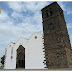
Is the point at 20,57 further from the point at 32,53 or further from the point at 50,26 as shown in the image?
the point at 50,26

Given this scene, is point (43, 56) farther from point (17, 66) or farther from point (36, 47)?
point (17, 66)

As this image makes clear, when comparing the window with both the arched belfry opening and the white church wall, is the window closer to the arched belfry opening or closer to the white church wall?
the arched belfry opening

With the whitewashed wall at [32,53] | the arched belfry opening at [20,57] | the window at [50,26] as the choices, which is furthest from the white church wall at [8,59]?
the window at [50,26]

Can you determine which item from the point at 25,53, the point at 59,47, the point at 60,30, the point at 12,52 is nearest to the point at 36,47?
the point at 25,53

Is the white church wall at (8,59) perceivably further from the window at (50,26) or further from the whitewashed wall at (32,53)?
the window at (50,26)

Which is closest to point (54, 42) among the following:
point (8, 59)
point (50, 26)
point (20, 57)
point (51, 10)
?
point (50, 26)

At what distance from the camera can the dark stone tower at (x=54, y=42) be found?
12844 millimetres

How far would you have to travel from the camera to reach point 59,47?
13.4m

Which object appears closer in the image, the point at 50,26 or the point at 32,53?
the point at 32,53

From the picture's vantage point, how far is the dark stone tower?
506 inches

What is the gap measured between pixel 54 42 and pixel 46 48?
180 centimetres

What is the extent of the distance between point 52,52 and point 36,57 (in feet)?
9.82

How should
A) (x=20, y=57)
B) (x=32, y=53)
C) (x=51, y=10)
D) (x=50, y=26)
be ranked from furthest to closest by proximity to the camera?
(x=20, y=57) → (x=51, y=10) → (x=50, y=26) → (x=32, y=53)

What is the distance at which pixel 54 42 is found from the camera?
14.1m
